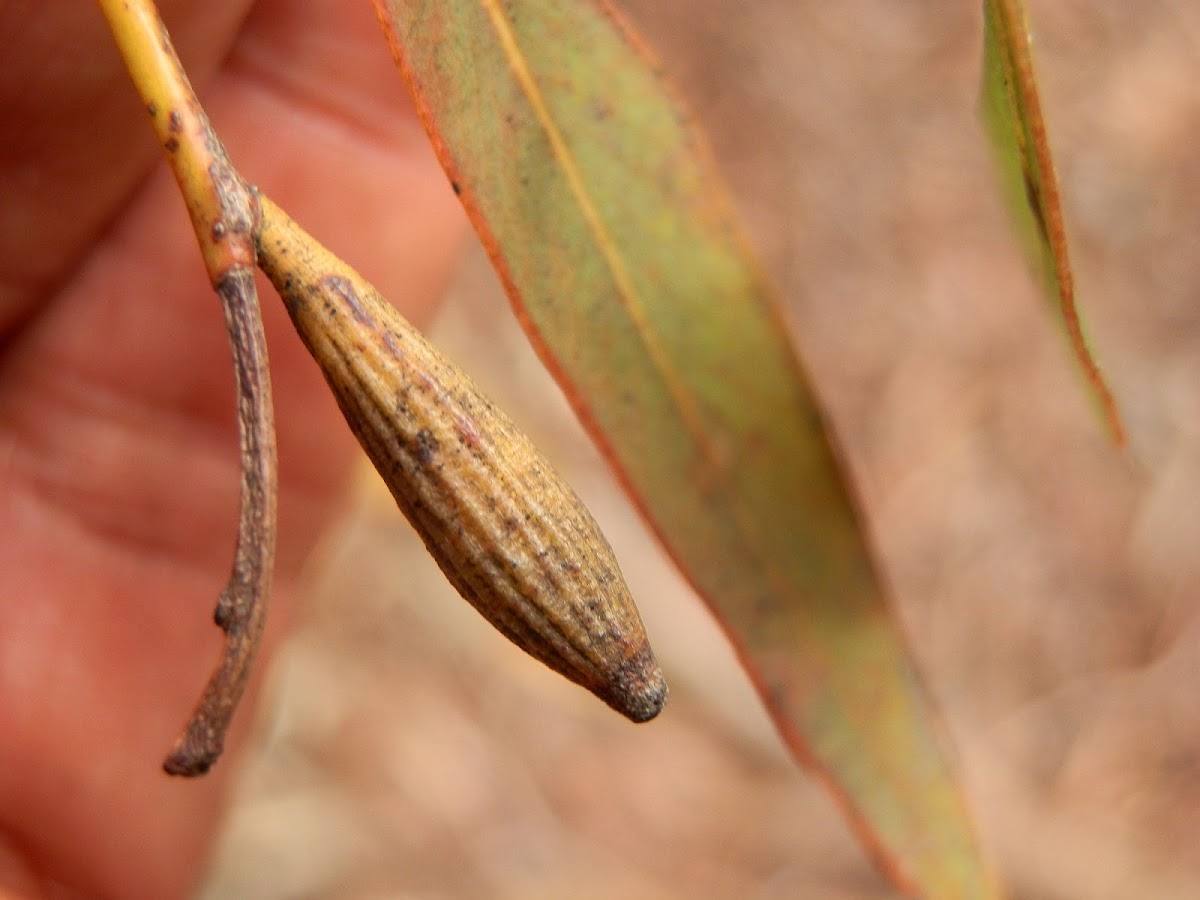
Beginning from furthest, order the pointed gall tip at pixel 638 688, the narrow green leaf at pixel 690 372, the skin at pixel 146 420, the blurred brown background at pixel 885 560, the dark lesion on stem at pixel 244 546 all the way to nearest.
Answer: the blurred brown background at pixel 885 560 < the skin at pixel 146 420 < the narrow green leaf at pixel 690 372 < the pointed gall tip at pixel 638 688 < the dark lesion on stem at pixel 244 546

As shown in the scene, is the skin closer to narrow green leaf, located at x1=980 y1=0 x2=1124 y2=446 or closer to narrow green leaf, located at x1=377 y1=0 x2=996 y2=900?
narrow green leaf, located at x1=377 y1=0 x2=996 y2=900

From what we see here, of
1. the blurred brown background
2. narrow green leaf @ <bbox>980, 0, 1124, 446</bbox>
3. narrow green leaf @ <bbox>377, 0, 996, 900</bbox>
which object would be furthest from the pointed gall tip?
the blurred brown background

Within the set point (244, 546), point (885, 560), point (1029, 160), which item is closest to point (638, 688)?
point (244, 546)

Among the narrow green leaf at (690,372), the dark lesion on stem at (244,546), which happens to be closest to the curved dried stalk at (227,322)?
the dark lesion on stem at (244,546)

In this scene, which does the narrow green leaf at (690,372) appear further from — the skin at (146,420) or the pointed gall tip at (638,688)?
the skin at (146,420)

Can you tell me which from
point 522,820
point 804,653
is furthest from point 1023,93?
point 522,820

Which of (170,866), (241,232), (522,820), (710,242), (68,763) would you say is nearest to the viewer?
(241,232)

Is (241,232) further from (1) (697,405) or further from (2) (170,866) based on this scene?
(2) (170,866)
